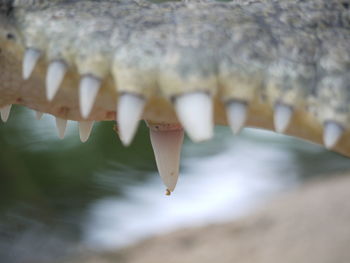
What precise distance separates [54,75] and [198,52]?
0.26 metres

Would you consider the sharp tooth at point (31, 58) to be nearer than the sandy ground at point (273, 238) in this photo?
Yes

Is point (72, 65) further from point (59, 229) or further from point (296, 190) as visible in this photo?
point (296, 190)

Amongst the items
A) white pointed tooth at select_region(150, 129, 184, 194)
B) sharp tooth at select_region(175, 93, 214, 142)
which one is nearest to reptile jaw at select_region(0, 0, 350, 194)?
sharp tooth at select_region(175, 93, 214, 142)

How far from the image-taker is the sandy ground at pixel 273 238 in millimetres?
3379

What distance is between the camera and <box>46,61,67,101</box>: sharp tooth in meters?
1.34

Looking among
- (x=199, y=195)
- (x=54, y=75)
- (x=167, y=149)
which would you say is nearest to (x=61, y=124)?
(x=167, y=149)

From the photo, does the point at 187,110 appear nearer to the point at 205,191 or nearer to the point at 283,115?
the point at 283,115

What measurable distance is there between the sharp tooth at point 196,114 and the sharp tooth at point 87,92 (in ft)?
0.48

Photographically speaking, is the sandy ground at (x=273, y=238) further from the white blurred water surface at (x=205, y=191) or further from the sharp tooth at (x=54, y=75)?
the sharp tooth at (x=54, y=75)

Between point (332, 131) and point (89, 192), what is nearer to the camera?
point (332, 131)

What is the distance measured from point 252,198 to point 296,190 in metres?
0.25

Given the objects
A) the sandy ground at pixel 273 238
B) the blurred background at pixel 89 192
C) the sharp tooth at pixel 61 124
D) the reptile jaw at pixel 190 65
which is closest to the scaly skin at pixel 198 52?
the reptile jaw at pixel 190 65

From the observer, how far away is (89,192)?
11.9ft

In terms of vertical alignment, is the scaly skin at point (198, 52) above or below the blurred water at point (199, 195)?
above
